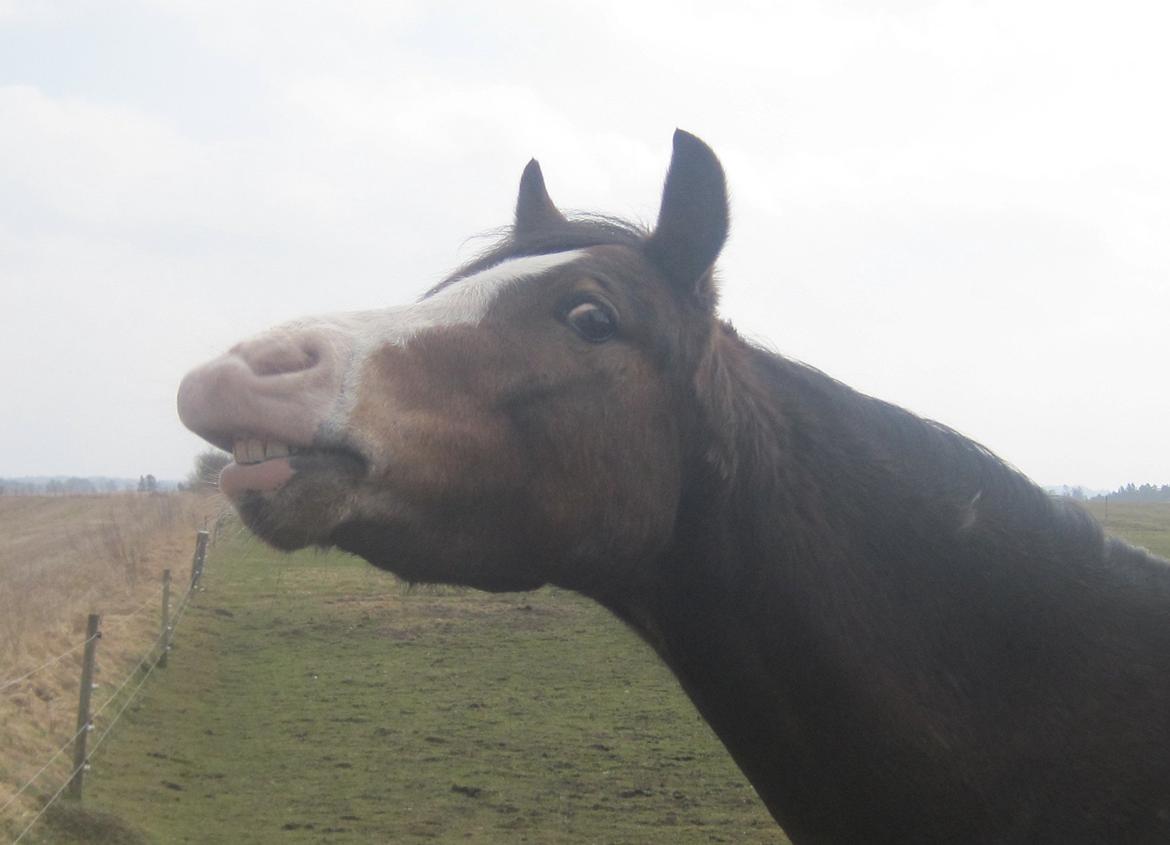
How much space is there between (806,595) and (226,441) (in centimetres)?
149

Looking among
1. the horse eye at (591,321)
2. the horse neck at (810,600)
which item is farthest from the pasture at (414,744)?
the horse neck at (810,600)

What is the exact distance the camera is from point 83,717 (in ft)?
32.7

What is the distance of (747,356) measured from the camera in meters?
3.14

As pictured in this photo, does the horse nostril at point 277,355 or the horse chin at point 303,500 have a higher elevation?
the horse nostril at point 277,355

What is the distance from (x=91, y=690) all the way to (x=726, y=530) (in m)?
9.37

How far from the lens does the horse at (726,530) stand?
2449 millimetres

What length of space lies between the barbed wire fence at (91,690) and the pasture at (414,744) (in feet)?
0.73

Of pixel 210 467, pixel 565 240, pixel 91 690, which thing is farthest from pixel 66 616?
pixel 565 240

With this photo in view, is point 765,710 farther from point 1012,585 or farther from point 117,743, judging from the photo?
point 117,743

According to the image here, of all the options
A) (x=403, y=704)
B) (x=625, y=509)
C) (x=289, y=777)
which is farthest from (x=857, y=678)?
(x=403, y=704)

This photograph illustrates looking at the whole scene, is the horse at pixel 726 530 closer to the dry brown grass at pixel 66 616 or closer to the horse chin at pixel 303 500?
the horse chin at pixel 303 500

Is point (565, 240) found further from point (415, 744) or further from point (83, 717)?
point (415, 744)

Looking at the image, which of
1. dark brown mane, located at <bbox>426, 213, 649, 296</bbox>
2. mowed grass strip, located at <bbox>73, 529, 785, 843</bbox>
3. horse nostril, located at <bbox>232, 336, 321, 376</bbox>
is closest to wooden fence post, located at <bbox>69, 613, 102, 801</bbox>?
mowed grass strip, located at <bbox>73, 529, 785, 843</bbox>

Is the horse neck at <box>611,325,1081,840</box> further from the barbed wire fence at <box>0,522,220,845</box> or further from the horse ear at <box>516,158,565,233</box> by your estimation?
the barbed wire fence at <box>0,522,220,845</box>
